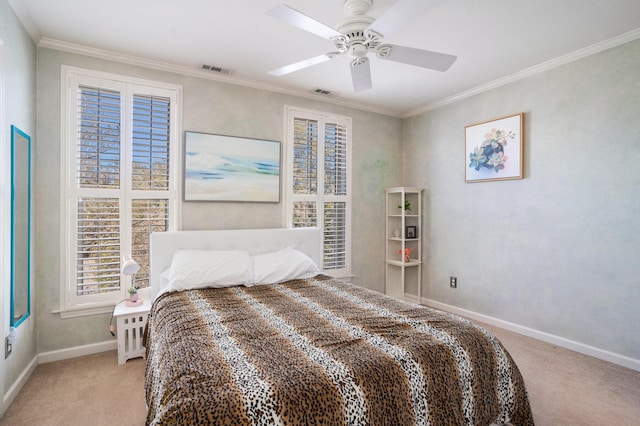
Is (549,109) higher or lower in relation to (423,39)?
lower

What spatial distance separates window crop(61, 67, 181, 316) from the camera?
278cm

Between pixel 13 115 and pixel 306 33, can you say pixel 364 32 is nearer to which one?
pixel 306 33

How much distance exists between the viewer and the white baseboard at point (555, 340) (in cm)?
268

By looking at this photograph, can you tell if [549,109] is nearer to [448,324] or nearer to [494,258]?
[494,258]

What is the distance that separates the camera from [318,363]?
4.61 ft

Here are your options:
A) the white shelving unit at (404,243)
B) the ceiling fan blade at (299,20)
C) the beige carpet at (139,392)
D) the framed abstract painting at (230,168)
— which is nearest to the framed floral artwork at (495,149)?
the white shelving unit at (404,243)

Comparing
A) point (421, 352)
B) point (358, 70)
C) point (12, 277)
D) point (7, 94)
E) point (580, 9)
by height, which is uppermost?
point (580, 9)

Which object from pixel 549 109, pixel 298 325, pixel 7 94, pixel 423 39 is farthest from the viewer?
pixel 549 109

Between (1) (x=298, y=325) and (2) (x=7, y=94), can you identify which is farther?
(2) (x=7, y=94)

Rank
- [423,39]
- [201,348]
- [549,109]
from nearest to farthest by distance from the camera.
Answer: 1. [201,348]
2. [423,39]
3. [549,109]

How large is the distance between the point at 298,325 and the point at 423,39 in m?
2.38

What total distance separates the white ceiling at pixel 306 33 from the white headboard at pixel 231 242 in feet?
5.26

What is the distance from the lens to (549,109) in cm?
315

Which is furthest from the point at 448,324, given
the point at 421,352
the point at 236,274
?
the point at 236,274
